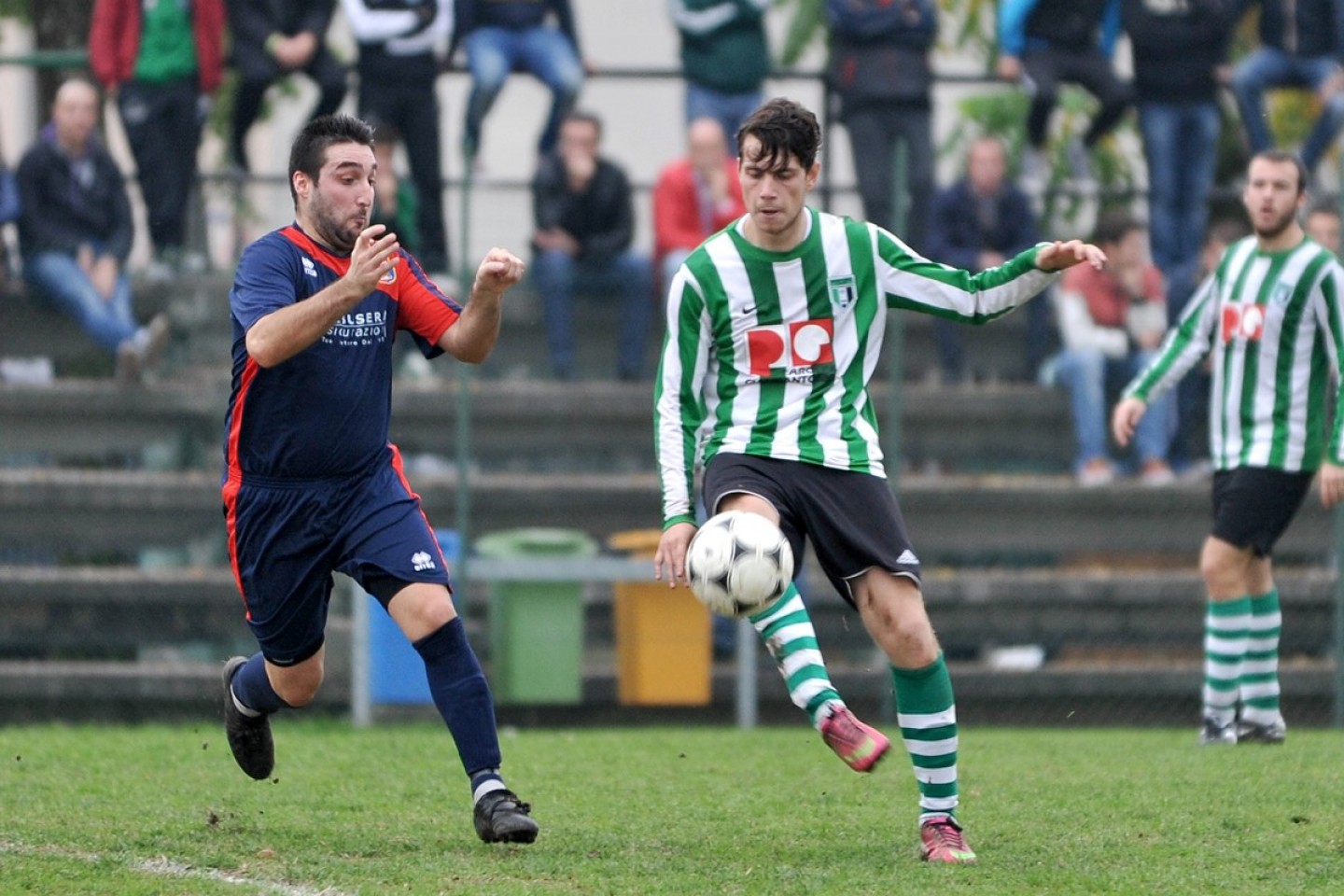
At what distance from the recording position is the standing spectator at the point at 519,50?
11875 millimetres

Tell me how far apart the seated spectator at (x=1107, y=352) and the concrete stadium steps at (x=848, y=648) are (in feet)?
2.24

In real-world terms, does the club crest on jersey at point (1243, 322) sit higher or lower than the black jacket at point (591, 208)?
lower

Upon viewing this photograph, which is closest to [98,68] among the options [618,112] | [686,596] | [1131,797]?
[618,112]

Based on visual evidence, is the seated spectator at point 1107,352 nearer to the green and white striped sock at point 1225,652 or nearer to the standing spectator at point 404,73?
the green and white striped sock at point 1225,652

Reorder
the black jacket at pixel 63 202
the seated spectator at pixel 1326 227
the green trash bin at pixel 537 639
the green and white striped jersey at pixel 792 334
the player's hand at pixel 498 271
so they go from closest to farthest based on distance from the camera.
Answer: the player's hand at pixel 498 271 < the green and white striped jersey at pixel 792 334 < the green trash bin at pixel 537 639 < the seated spectator at pixel 1326 227 < the black jacket at pixel 63 202

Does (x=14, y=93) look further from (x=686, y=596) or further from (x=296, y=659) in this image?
(x=296, y=659)

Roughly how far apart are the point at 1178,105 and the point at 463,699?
26.4 ft

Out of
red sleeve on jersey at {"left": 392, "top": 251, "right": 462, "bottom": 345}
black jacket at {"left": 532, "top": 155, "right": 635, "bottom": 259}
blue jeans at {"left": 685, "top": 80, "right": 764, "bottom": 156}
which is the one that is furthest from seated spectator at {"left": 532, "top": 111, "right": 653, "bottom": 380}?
red sleeve on jersey at {"left": 392, "top": 251, "right": 462, "bottom": 345}

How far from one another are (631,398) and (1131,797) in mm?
5539

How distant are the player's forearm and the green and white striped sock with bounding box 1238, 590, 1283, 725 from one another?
Result: 4978 millimetres

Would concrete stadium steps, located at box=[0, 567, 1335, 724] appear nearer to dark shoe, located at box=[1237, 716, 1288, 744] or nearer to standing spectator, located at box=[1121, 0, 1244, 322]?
standing spectator, located at box=[1121, 0, 1244, 322]

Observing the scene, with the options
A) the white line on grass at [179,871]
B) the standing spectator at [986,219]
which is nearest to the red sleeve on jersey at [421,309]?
the white line on grass at [179,871]

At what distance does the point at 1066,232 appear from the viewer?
12.5 metres

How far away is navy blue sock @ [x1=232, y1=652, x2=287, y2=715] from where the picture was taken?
6.31 m
